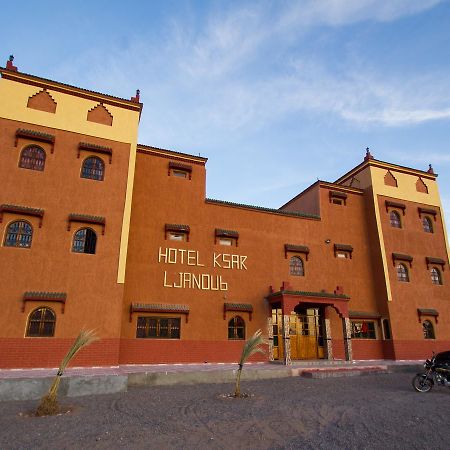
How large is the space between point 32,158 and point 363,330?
1931 centimetres

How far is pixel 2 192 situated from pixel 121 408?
34.9 ft

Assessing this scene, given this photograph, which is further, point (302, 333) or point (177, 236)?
point (302, 333)

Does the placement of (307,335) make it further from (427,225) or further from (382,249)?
(427,225)

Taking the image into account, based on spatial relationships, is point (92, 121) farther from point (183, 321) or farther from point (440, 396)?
point (440, 396)

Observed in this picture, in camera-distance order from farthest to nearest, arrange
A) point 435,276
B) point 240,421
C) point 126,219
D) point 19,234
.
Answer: point 435,276 → point 126,219 → point 19,234 → point 240,421

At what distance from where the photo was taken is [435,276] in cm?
2295

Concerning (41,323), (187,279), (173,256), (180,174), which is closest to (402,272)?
(187,279)

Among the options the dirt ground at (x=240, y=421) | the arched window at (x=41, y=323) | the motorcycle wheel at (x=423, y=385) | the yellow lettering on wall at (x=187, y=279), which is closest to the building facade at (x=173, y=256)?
the arched window at (x=41, y=323)

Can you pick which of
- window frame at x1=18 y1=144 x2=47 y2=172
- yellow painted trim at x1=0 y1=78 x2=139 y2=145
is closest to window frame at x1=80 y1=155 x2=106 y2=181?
yellow painted trim at x1=0 y1=78 x2=139 y2=145

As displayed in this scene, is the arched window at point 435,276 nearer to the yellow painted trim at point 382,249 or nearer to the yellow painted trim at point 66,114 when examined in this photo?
the yellow painted trim at point 382,249

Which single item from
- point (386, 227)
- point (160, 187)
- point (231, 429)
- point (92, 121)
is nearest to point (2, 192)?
point (92, 121)

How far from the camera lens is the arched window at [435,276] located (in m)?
22.8

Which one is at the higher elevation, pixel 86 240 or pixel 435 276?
pixel 86 240

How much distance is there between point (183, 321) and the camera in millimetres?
16984
